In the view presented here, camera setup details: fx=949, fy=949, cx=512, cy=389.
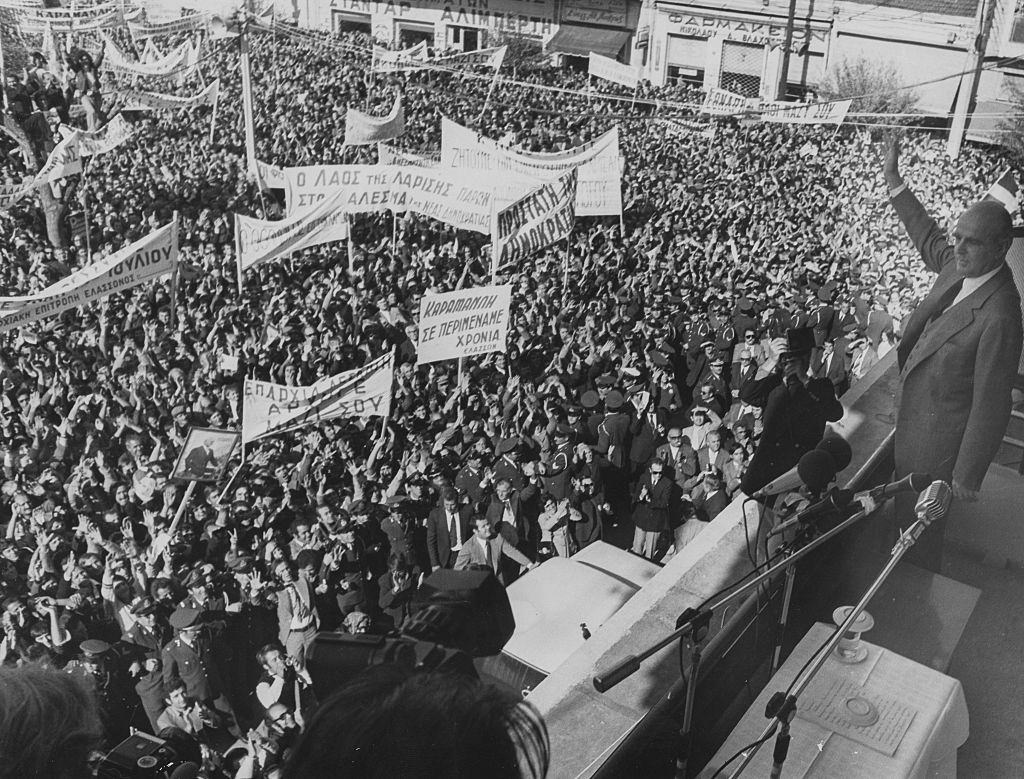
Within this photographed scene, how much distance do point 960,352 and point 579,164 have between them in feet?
30.5

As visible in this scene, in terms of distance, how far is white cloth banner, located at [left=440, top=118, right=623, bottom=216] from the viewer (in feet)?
Answer: 41.7

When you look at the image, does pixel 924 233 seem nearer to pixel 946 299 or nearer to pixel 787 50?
pixel 946 299

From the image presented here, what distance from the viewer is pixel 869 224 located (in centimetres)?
856

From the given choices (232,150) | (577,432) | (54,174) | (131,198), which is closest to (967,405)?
(577,432)

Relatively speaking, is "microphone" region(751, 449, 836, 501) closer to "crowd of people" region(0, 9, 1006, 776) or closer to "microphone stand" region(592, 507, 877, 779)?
"microphone stand" region(592, 507, 877, 779)

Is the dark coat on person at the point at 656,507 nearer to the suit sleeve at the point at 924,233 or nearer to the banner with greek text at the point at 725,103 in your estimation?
the suit sleeve at the point at 924,233

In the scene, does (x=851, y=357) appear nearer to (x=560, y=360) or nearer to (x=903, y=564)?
(x=560, y=360)

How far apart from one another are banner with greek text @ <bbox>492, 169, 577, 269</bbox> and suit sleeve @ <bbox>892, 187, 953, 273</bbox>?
20.9ft

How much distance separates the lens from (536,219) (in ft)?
36.0

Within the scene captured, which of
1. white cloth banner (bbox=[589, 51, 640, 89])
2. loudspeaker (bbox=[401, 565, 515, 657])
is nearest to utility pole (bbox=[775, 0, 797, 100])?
loudspeaker (bbox=[401, 565, 515, 657])

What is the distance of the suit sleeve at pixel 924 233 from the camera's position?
425 cm

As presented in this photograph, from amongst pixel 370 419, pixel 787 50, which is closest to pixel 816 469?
pixel 370 419

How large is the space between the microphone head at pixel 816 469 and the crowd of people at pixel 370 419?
162cm

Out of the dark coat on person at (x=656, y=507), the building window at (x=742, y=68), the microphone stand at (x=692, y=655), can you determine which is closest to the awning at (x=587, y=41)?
the building window at (x=742, y=68)
